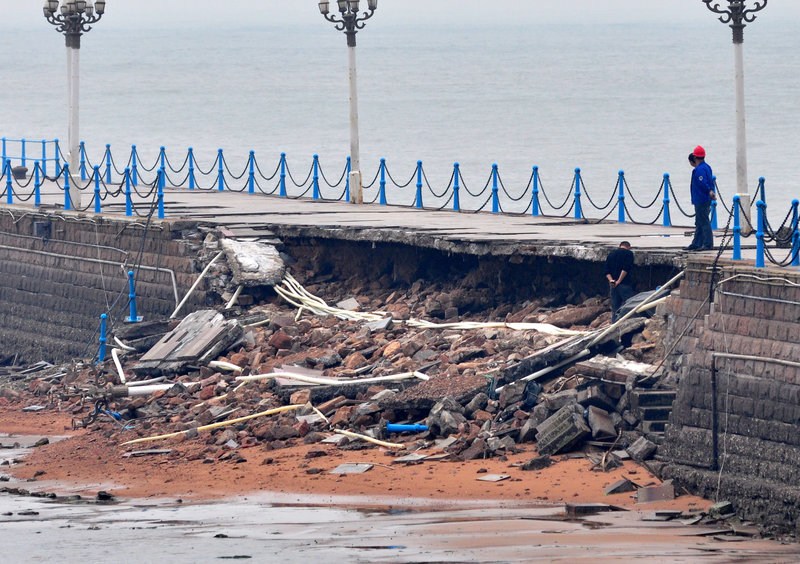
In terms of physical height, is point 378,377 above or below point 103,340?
below

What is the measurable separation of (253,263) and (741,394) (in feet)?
33.6

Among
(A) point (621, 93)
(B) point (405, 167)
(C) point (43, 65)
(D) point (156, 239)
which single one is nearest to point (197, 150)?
(B) point (405, 167)

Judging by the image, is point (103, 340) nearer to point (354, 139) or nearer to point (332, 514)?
point (354, 139)

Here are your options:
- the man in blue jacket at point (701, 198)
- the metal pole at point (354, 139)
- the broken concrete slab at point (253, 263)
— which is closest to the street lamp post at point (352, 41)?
the metal pole at point (354, 139)

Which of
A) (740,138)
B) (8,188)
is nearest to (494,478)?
(740,138)

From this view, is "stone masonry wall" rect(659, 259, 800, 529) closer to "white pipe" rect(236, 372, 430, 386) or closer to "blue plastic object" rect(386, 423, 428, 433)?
"blue plastic object" rect(386, 423, 428, 433)

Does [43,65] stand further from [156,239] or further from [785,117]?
[156,239]

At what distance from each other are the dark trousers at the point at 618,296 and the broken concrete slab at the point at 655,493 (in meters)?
3.60

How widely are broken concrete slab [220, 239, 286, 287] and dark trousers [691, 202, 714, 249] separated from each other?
A: 748 cm

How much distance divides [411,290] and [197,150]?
56859 mm

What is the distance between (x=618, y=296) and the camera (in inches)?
837

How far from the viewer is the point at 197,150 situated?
81.3m

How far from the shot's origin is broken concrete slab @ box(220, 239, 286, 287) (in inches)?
1029

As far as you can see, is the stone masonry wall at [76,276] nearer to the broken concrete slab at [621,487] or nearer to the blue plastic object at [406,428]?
the blue plastic object at [406,428]
